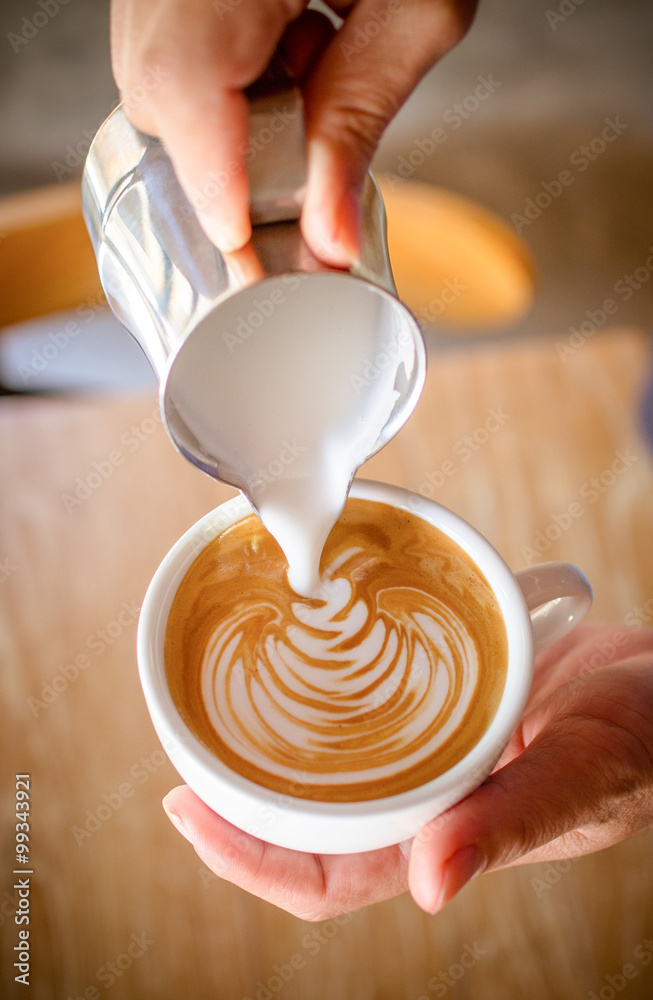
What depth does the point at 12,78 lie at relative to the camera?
278 centimetres

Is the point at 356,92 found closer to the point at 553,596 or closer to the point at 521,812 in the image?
the point at 553,596

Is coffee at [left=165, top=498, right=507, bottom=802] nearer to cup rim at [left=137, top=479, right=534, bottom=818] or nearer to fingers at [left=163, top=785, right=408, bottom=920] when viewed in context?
cup rim at [left=137, top=479, right=534, bottom=818]

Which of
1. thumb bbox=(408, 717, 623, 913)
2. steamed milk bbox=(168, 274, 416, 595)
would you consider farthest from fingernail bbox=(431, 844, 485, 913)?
steamed milk bbox=(168, 274, 416, 595)

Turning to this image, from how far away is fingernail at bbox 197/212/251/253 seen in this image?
0.61 m

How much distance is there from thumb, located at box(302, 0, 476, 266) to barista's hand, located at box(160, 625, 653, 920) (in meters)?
0.51

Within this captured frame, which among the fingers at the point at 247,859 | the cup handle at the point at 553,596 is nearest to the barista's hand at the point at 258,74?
the cup handle at the point at 553,596

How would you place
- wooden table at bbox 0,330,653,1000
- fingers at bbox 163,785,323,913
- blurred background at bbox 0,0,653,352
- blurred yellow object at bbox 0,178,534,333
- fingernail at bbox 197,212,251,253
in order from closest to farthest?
fingernail at bbox 197,212,251,253 → fingers at bbox 163,785,323,913 → wooden table at bbox 0,330,653,1000 → blurred yellow object at bbox 0,178,534,333 → blurred background at bbox 0,0,653,352

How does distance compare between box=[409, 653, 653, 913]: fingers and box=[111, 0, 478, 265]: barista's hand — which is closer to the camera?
box=[111, 0, 478, 265]: barista's hand

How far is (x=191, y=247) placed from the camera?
0.63 metres

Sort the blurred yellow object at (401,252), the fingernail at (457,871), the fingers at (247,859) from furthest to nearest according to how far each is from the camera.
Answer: the blurred yellow object at (401,252)
the fingers at (247,859)
the fingernail at (457,871)

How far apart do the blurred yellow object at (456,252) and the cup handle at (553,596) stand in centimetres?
56

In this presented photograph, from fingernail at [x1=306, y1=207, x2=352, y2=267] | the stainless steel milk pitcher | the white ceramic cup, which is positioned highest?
fingernail at [x1=306, y1=207, x2=352, y2=267]

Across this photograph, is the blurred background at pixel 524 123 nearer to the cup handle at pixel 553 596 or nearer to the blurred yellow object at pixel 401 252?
the blurred yellow object at pixel 401 252

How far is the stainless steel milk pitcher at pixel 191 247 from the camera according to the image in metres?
0.62
